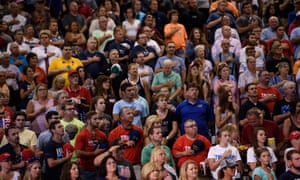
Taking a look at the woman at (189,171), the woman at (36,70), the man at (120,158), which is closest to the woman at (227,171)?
the woman at (189,171)

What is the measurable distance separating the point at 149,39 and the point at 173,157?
5.45m

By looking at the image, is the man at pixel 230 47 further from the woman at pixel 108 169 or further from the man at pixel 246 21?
the woman at pixel 108 169

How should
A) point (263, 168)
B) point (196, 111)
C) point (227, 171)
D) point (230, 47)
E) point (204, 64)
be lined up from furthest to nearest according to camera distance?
point (230, 47) → point (204, 64) → point (196, 111) → point (263, 168) → point (227, 171)

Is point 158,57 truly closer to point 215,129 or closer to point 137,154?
point 215,129

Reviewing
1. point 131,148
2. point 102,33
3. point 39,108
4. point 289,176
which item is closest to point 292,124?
point 289,176

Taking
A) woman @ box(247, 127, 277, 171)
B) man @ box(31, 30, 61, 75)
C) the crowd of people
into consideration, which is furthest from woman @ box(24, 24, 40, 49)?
woman @ box(247, 127, 277, 171)

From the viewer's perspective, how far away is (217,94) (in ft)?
52.0

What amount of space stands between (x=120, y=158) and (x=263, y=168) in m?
2.03

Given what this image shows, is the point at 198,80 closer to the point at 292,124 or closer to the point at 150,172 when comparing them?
the point at 292,124

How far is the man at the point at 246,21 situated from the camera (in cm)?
2014

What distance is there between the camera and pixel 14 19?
789 inches

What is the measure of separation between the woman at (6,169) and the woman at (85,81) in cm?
340

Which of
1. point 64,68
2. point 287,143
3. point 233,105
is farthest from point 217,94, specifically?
point 64,68

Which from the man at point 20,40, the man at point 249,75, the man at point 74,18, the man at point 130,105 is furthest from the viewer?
the man at point 74,18
